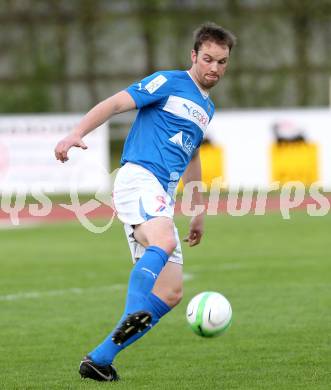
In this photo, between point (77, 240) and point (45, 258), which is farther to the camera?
point (77, 240)

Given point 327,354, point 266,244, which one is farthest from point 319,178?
point 327,354

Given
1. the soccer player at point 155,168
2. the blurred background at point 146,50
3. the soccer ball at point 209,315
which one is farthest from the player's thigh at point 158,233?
the blurred background at point 146,50

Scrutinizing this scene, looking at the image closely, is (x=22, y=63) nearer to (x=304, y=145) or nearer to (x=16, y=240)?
(x=304, y=145)

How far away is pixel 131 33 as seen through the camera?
111ft

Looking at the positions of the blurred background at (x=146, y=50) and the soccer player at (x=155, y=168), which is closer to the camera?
the soccer player at (x=155, y=168)

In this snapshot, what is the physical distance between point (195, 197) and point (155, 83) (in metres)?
0.96

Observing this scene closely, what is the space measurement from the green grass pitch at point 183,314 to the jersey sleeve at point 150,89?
1611 millimetres

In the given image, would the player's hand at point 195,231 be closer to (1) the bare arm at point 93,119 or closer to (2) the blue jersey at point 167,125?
(2) the blue jersey at point 167,125

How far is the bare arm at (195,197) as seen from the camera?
6.78 m

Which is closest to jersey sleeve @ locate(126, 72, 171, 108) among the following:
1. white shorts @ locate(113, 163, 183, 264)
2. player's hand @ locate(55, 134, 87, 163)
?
white shorts @ locate(113, 163, 183, 264)

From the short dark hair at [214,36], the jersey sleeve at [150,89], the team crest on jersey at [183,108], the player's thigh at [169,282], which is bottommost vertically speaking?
the player's thigh at [169,282]

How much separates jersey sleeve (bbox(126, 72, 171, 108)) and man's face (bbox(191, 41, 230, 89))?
208 millimetres

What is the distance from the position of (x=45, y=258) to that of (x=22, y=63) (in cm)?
2043

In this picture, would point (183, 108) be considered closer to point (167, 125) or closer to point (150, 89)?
point (167, 125)
